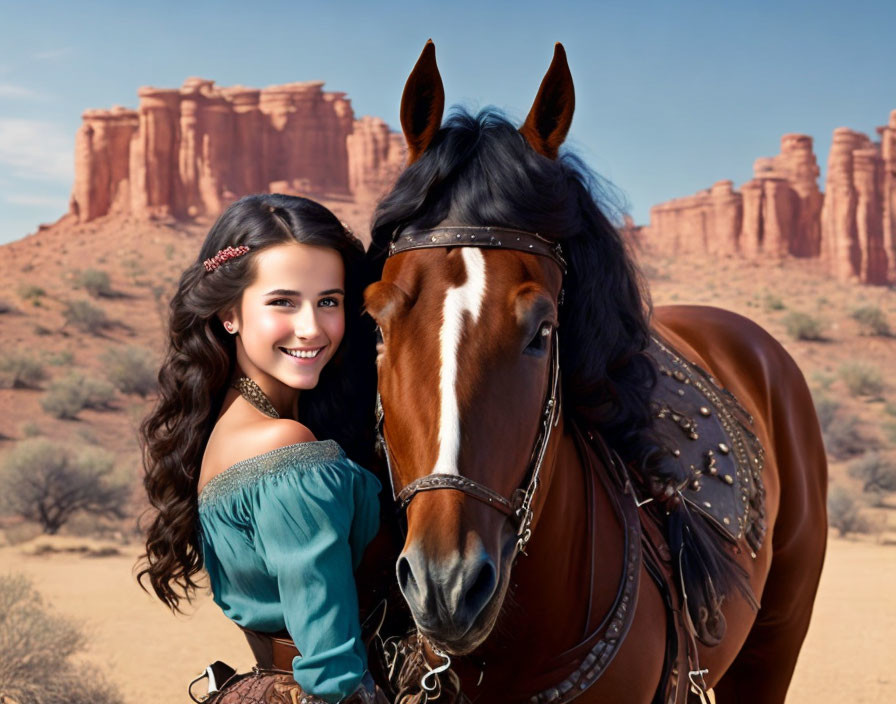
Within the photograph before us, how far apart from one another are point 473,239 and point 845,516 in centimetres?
1775

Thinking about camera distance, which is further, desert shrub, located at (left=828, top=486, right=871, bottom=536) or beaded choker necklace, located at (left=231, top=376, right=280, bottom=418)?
desert shrub, located at (left=828, top=486, right=871, bottom=536)

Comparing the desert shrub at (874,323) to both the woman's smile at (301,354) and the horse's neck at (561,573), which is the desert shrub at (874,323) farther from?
the woman's smile at (301,354)

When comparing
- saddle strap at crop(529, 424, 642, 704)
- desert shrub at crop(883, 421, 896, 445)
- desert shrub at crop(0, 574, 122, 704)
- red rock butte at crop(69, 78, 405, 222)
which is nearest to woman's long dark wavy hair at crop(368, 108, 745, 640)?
saddle strap at crop(529, 424, 642, 704)

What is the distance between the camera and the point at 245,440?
6.69ft

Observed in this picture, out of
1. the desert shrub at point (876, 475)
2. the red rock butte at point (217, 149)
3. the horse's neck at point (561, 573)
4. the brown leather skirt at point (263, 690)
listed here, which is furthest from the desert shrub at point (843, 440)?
the red rock butte at point (217, 149)

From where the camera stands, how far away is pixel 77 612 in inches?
441

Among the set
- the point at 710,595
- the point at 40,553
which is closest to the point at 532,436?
the point at 710,595

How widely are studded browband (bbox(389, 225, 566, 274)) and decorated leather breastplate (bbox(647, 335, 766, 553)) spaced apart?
0.92 meters

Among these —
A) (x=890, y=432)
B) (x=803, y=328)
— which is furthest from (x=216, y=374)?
(x=803, y=328)

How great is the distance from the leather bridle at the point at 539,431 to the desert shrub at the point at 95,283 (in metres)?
42.0

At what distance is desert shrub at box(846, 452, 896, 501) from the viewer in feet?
69.4

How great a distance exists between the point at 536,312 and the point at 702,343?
268cm

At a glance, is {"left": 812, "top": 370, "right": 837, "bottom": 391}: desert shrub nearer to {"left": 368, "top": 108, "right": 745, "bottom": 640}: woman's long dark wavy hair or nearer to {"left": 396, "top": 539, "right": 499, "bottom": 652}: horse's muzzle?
{"left": 368, "top": 108, "right": 745, "bottom": 640}: woman's long dark wavy hair

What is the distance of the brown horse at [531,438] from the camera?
1.80 meters
